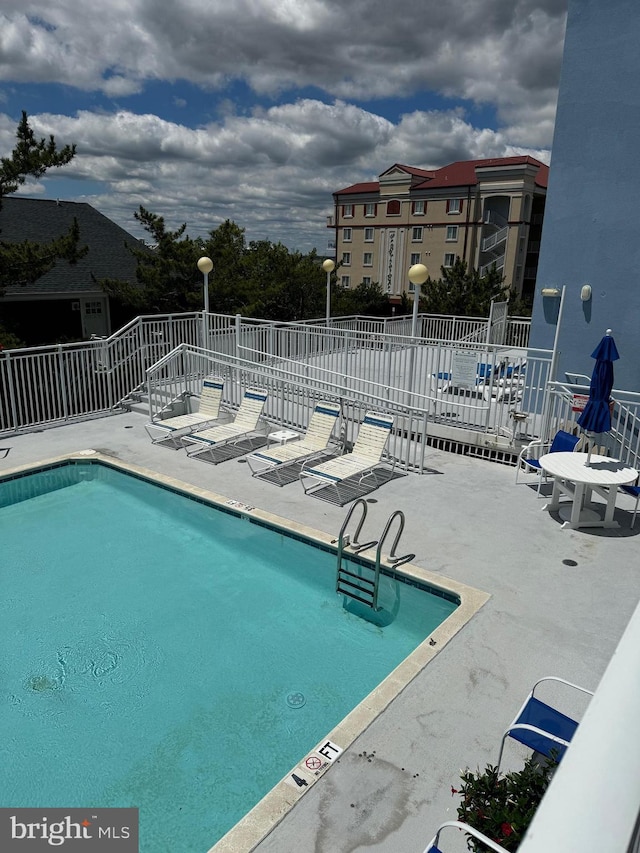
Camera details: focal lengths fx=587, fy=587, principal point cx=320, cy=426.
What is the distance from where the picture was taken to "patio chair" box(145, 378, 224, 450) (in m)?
11.2

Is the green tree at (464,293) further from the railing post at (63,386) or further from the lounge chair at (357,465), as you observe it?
the railing post at (63,386)

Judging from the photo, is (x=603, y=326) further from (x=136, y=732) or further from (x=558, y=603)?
(x=136, y=732)

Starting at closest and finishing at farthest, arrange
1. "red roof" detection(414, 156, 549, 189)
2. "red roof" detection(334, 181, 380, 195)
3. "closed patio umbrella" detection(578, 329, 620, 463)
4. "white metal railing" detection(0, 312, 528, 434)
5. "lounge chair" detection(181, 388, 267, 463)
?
"closed patio umbrella" detection(578, 329, 620, 463)
"lounge chair" detection(181, 388, 267, 463)
"white metal railing" detection(0, 312, 528, 434)
"red roof" detection(414, 156, 549, 189)
"red roof" detection(334, 181, 380, 195)

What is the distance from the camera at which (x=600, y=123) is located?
10.5 meters

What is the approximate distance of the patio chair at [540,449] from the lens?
28.5ft

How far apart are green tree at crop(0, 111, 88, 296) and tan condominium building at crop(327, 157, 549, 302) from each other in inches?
1180

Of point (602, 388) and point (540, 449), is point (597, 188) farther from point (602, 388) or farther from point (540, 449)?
point (602, 388)

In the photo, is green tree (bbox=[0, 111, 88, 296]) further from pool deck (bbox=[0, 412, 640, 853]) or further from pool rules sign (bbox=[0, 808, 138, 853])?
pool rules sign (bbox=[0, 808, 138, 853])

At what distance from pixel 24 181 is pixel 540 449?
1487 centimetres

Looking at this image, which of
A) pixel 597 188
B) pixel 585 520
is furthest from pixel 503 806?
pixel 597 188

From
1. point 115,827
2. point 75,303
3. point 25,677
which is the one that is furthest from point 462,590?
point 75,303

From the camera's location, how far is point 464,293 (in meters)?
28.5

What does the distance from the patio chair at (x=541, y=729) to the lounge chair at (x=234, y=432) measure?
287 inches

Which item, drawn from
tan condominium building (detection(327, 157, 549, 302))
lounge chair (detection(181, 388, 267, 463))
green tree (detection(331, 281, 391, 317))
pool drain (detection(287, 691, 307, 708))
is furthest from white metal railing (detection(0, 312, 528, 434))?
tan condominium building (detection(327, 157, 549, 302))
